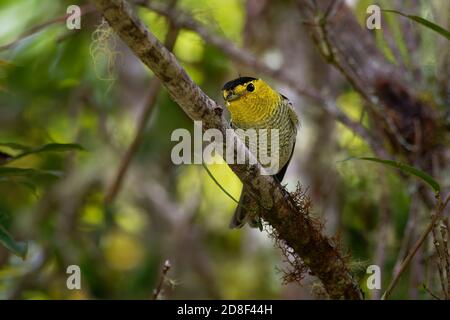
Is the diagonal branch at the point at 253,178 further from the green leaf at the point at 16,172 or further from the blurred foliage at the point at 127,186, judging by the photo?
the blurred foliage at the point at 127,186

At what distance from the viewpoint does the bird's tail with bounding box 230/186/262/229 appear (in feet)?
8.63

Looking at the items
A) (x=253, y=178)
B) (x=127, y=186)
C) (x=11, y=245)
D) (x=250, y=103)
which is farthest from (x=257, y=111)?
(x=127, y=186)

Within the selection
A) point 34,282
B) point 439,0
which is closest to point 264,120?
point 439,0

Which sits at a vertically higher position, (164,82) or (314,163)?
(314,163)

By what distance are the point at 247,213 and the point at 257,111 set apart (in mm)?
702

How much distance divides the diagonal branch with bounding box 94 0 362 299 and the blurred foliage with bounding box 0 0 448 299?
3.91 feet

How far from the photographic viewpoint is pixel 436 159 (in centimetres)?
380

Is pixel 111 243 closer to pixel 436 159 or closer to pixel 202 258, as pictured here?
pixel 202 258

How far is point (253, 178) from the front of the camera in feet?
8.09

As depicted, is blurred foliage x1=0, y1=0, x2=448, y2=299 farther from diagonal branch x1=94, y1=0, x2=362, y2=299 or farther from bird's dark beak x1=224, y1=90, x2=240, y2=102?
diagonal branch x1=94, y1=0, x2=362, y2=299

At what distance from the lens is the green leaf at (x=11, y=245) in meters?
2.67

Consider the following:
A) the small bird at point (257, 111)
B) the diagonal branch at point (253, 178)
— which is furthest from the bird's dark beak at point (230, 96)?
the diagonal branch at point (253, 178)

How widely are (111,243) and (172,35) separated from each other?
7.87 ft

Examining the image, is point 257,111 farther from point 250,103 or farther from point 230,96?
point 230,96
